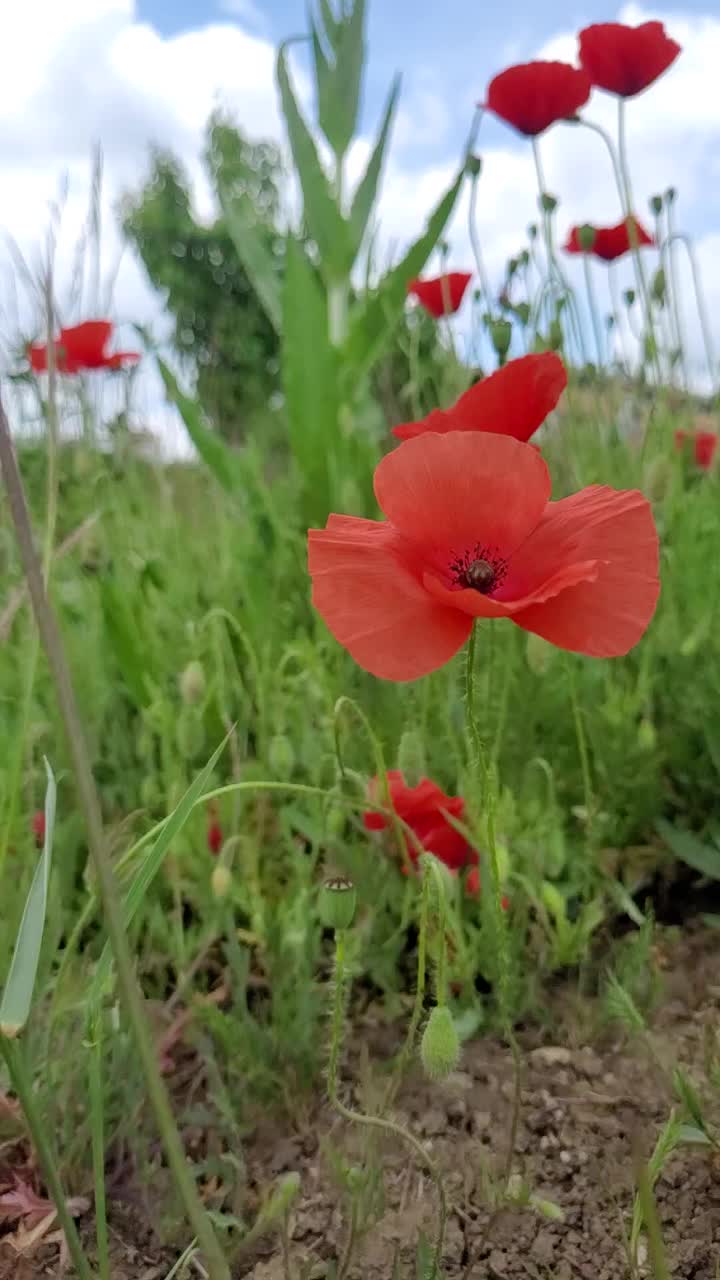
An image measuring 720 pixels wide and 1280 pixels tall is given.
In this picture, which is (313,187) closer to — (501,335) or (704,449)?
(704,449)

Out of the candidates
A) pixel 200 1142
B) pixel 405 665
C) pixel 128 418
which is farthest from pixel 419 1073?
pixel 128 418

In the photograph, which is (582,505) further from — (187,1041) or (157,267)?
(157,267)

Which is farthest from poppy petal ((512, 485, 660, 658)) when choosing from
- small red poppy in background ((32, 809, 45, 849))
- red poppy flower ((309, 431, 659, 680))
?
small red poppy in background ((32, 809, 45, 849))

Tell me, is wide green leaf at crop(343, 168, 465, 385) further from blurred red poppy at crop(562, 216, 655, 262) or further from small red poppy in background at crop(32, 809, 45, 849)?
small red poppy in background at crop(32, 809, 45, 849)

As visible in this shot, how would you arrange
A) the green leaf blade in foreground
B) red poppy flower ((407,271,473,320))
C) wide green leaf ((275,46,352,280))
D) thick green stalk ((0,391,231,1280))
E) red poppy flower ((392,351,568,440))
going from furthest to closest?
wide green leaf ((275,46,352,280)) < red poppy flower ((407,271,473,320)) < red poppy flower ((392,351,568,440)) < the green leaf blade in foreground < thick green stalk ((0,391,231,1280))

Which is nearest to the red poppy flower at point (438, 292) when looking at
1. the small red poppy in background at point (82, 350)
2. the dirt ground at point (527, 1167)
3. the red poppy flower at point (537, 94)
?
the red poppy flower at point (537, 94)

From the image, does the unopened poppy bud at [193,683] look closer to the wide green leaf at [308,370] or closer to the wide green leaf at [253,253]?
the wide green leaf at [308,370]
